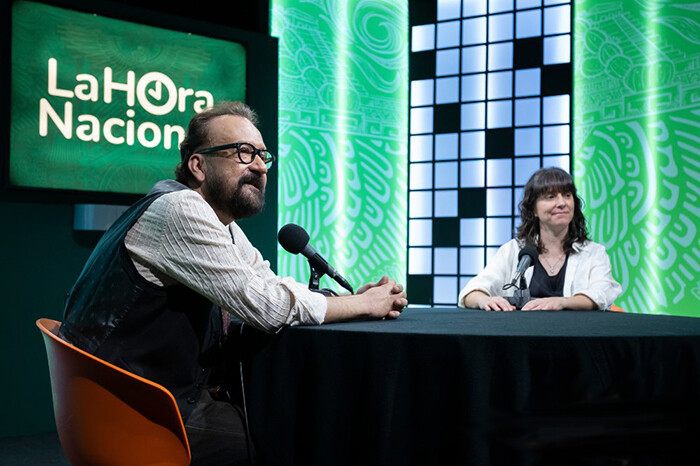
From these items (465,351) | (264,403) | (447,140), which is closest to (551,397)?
(465,351)

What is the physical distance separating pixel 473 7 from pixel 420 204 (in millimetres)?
1922

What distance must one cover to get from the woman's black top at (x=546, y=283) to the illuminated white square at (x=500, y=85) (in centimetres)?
313

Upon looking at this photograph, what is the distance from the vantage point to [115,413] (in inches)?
65.7

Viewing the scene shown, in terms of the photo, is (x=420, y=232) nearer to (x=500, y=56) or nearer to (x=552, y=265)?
(x=500, y=56)

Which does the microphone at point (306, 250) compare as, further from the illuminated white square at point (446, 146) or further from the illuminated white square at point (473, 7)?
the illuminated white square at point (473, 7)

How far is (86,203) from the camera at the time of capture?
4688 millimetres

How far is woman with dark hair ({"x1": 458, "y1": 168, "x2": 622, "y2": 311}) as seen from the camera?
3.30 meters

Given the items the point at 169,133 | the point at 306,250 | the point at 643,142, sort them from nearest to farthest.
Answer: the point at 306,250 → the point at 169,133 → the point at 643,142

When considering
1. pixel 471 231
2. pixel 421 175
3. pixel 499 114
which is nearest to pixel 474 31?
pixel 499 114

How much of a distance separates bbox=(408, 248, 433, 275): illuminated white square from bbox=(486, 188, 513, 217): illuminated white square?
69 cm

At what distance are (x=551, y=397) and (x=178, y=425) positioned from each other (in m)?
0.89

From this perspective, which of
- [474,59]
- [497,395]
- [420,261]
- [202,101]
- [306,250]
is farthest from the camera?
[420,261]

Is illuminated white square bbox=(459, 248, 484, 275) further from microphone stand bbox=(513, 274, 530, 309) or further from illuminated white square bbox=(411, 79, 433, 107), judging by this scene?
microphone stand bbox=(513, 274, 530, 309)

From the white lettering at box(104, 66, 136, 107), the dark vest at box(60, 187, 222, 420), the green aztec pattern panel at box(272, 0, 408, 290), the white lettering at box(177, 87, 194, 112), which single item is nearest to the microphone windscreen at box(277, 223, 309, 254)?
the dark vest at box(60, 187, 222, 420)
